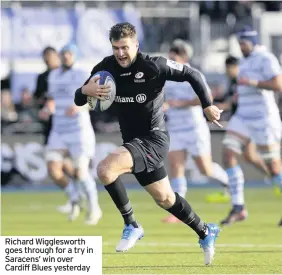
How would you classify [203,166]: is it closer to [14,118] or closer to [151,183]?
[151,183]

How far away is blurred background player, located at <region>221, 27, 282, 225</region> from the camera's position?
49.1ft

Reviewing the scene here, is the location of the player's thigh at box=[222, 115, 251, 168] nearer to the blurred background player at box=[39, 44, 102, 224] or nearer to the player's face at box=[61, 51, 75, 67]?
the blurred background player at box=[39, 44, 102, 224]

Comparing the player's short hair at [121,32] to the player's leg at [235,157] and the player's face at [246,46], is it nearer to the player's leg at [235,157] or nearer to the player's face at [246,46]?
the player's face at [246,46]

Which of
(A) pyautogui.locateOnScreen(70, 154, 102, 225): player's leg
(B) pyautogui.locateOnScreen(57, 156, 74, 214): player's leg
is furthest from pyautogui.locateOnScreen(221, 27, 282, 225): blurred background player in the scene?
(B) pyautogui.locateOnScreen(57, 156, 74, 214): player's leg

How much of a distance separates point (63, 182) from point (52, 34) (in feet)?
42.8

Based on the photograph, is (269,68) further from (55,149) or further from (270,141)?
(55,149)

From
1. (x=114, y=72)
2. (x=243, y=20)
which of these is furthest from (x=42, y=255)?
(x=243, y=20)

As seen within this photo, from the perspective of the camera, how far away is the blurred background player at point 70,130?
16.3m

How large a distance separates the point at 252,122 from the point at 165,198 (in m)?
4.97

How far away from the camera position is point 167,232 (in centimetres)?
1430

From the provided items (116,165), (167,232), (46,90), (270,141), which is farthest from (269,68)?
(116,165)

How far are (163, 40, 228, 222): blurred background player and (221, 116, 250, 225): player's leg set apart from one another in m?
0.76

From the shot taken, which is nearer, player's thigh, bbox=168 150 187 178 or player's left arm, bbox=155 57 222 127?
player's left arm, bbox=155 57 222 127

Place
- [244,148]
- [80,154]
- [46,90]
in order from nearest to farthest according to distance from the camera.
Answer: [244,148], [80,154], [46,90]
